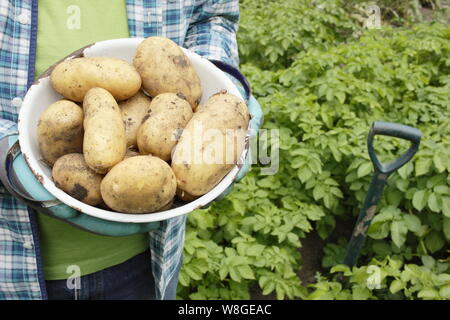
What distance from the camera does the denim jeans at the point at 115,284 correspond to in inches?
41.4

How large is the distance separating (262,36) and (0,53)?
81.6 inches

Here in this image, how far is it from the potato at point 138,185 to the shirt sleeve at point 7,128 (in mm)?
228

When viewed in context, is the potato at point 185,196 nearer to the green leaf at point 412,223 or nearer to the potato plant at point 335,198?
the potato plant at point 335,198

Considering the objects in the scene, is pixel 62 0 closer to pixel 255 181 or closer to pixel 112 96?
pixel 112 96

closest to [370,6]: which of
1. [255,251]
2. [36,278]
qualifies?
[255,251]

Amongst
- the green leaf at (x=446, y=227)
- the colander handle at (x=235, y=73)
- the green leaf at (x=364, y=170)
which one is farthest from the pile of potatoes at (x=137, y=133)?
the green leaf at (x=446, y=227)

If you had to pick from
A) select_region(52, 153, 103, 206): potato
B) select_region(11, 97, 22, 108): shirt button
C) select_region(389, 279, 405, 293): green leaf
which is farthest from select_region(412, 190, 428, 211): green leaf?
select_region(11, 97, 22, 108): shirt button

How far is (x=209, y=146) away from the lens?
0.84m

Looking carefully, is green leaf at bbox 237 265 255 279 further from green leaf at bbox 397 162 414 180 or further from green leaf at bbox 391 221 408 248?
green leaf at bbox 397 162 414 180

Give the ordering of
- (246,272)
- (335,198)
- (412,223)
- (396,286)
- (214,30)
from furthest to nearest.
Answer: (335,198) < (412,223) < (246,272) < (396,286) < (214,30)

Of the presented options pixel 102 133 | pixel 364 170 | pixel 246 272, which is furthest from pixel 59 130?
pixel 364 170

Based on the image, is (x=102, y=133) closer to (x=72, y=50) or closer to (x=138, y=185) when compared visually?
(x=138, y=185)

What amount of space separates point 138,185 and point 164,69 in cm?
29

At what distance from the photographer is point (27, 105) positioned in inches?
32.6
